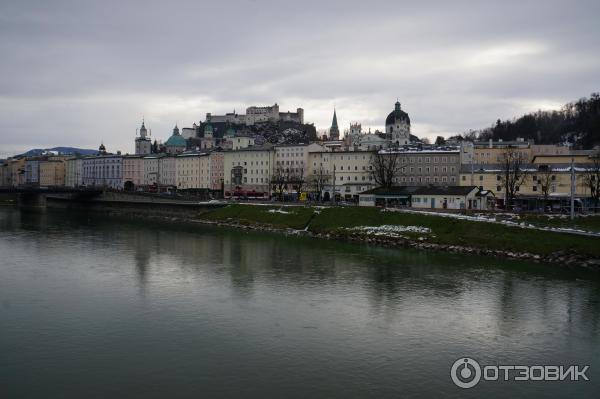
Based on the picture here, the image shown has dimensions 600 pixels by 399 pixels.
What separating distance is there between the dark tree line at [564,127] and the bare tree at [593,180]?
47513 millimetres

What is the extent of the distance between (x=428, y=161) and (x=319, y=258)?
55.3 metres

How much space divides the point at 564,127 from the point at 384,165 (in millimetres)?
75300

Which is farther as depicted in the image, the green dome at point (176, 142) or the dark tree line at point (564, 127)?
the green dome at point (176, 142)

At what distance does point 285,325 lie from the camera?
25266mm

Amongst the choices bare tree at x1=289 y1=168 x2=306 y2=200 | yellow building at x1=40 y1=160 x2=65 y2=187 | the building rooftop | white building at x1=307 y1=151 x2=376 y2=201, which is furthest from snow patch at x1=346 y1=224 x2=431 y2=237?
yellow building at x1=40 y1=160 x2=65 y2=187

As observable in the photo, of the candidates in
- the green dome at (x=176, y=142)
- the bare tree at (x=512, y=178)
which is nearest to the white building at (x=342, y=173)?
the bare tree at (x=512, y=178)

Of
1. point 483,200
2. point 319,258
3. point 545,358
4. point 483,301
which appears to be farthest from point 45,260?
point 483,200

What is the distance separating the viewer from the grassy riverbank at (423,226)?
43375 mm

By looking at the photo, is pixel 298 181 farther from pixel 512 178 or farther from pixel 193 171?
pixel 512 178

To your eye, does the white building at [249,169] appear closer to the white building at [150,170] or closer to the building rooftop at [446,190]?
the white building at [150,170]

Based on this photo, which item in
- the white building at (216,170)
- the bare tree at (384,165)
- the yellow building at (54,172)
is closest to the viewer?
the bare tree at (384,165)

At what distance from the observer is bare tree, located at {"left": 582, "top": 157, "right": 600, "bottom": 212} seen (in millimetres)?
64625

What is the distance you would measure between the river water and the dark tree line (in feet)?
312

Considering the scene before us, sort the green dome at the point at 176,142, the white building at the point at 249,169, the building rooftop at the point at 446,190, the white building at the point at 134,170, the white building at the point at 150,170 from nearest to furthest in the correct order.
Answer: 1. the building rooftop at the point at 446,190
2. the white building at the point at 249,169
3. the white building at the point at 150,170
4. the white building at the point at 134,170
5. the green dome at the point at 176,142
